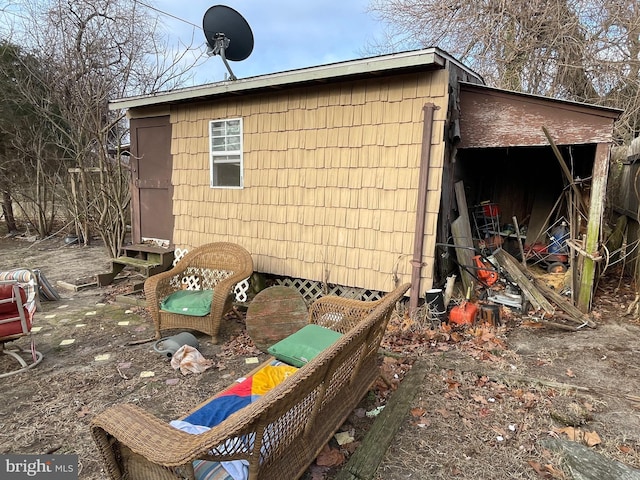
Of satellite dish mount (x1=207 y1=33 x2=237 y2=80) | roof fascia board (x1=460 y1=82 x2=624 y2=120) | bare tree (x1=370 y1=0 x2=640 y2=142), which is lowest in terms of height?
roof fascia board (x1=460 y1=82 x2=624 y2=120)

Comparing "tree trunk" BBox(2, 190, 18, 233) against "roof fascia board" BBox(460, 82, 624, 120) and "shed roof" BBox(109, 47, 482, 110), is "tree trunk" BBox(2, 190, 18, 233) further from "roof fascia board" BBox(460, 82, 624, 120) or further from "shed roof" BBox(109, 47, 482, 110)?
"roof fascia board" BBox(460, 82, 624, 120)

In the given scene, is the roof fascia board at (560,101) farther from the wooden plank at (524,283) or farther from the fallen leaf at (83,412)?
the fallen leaf at (83,412)

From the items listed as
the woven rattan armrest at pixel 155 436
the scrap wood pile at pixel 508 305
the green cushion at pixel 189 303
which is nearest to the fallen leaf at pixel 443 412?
the scrap wood pile at pixel 508 305

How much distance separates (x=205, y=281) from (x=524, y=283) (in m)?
4.35

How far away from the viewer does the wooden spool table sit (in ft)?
13.6

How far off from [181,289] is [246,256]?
0.96 metres

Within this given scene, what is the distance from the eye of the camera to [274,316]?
425 cm

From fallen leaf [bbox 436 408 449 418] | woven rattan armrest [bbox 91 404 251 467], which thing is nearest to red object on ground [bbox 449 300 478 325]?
fallen leaf [bbox 436 408 449 418]

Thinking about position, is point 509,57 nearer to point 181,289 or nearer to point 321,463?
point 181,289

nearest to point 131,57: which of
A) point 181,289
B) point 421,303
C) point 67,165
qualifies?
point 67,165

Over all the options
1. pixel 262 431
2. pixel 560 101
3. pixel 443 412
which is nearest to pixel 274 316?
pixel 443 412

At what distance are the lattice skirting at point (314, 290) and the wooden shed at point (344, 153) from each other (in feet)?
0.52

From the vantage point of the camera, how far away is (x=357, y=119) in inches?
191

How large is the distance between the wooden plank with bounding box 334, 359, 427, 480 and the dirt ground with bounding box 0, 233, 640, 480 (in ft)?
0.18
